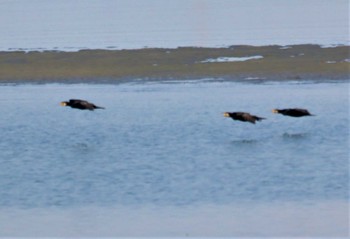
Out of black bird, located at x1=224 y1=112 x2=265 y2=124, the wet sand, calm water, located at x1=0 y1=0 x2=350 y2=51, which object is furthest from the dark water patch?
calm water, located at x1=0 y1=0 x2=350 y2=51

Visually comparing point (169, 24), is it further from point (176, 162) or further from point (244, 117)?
point (176, 162)

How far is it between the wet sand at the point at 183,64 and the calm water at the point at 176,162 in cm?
68

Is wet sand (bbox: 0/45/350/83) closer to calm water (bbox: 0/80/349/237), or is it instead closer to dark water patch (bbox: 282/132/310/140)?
calm water (bbox: 0/80/349/237)

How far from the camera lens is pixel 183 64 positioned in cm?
1794

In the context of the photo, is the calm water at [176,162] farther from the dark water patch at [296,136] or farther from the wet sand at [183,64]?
the wet sand at [183,64]

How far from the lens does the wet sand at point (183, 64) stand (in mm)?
16969

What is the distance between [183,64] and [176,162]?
693 cm

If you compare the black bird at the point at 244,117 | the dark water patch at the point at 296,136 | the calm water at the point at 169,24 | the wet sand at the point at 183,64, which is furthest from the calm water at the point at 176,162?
the calm water at the point at 169,24

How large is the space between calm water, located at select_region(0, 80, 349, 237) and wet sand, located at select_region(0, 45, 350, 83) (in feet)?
2.22

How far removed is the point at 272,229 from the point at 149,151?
3698 mm

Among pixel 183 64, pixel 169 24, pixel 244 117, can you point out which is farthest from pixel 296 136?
pixel 169 24

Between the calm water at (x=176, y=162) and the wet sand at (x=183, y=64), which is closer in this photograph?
the calm water at (x=176, y=162)

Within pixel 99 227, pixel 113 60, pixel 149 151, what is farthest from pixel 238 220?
pixel 113 60

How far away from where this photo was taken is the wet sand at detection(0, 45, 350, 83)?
55.7 feet
